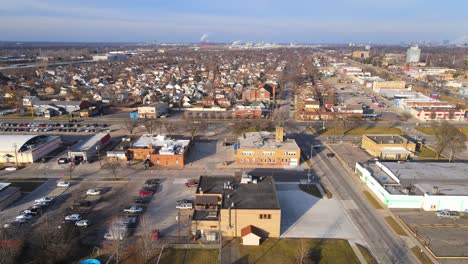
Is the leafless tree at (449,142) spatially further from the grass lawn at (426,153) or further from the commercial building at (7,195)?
the commercial building at (7,195)

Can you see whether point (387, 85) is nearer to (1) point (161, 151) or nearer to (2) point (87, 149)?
(1) point (161, 151)

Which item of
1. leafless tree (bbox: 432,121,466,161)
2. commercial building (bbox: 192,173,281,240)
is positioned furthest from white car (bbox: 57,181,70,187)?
leafless tree (bbox: 432,121,466,161)

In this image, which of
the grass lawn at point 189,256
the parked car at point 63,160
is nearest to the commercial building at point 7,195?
the parked car at point 63,160

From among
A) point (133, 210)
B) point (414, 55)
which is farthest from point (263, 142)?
point (414, 55)

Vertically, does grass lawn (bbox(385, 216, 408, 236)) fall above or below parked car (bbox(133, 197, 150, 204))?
below

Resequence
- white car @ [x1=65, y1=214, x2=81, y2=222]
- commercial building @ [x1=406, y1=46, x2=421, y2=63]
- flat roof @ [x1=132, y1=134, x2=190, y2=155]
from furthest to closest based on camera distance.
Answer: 1. commercial building @ [x1=406, y1=46, x2=421, y2=63]
2. flat roof @ [x1=132, y1=134, x2=190, y2=155]
3. white car @ [x1=65, y1=214, x2=81, y2=222]

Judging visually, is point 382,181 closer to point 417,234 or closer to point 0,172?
point 417,234

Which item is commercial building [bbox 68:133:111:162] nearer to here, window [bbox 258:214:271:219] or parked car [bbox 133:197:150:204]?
parked car [bbox 133:197:150:204]
